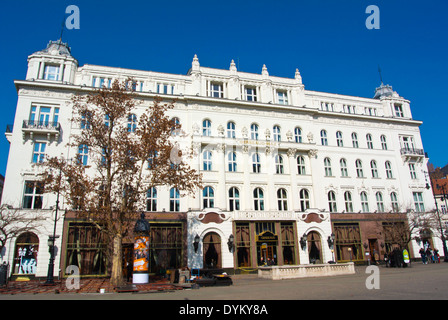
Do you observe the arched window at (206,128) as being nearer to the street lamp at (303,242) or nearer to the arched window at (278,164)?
the arched window at (278,164)

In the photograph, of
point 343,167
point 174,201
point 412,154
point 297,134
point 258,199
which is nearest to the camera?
point 174,201

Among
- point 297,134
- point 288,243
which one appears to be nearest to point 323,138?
point 297,134

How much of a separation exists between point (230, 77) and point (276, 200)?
1522 cm

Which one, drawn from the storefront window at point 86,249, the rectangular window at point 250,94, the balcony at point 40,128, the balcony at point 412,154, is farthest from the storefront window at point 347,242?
the balcony at point 40,128

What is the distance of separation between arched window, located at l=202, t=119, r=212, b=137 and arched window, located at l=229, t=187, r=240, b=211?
6.58m

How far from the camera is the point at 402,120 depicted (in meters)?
43.8

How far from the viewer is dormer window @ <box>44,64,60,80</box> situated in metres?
33.0

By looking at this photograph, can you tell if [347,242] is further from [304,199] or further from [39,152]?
[39,152]

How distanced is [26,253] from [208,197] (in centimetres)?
1706

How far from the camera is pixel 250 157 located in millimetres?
36062

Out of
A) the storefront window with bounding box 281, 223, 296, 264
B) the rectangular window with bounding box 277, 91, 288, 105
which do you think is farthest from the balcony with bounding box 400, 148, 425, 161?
the storefront window with bounding box 281, 223, 296, 264

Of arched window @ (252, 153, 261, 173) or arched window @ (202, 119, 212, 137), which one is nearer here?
arched window @ (202, 119, 212, 137)

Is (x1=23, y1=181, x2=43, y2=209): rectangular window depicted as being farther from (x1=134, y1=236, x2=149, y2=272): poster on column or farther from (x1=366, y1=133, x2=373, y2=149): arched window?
(x1=366, y1=133, x2=373, y2=149): arched window
